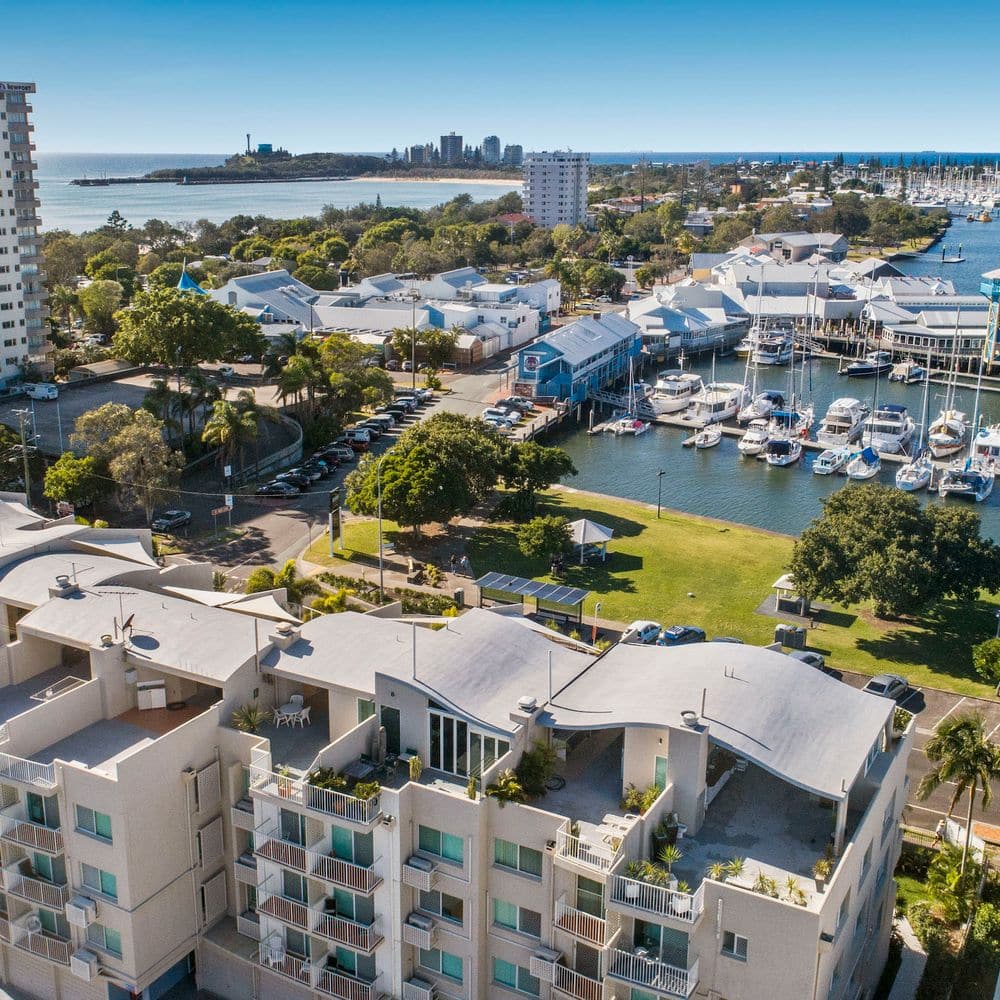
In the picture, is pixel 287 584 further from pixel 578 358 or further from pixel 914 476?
pixel 578 358

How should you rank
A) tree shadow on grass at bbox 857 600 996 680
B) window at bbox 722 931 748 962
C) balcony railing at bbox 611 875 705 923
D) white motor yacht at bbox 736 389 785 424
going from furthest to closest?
white motor yacht at bbox 736 389 785 424 < tree shadow on grass at bbox 857 600 996 680 < window at bbox 722 931 748 962 < balcony railing at bbox 611 875 705 923

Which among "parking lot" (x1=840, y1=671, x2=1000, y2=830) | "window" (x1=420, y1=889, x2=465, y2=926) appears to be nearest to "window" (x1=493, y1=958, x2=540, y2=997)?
"window" (x1=420, y1=889, x2=465, y2=926)

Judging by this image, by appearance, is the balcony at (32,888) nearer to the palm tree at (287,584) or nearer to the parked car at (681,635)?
the palm tree at (287,584)

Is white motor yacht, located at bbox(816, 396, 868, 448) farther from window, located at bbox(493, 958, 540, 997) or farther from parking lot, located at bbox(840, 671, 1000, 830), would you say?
window, located at bbox(493, 958, 540, 997)

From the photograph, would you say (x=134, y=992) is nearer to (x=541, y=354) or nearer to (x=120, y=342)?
(x=120, y=342)

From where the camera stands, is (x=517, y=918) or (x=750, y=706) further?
(x=750, y=706)

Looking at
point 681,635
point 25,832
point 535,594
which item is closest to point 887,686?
point 681,635

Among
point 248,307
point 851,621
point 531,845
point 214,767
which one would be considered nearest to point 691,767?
point 531,845
